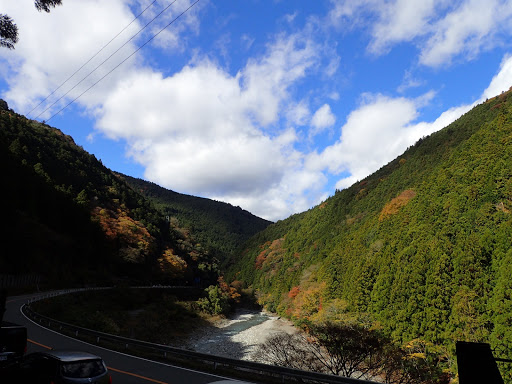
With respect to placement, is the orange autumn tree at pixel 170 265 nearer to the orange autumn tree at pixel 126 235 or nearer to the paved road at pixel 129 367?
the orange autumn tree at pixel 126 235

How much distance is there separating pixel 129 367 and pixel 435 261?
32.2m

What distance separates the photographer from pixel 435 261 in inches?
1251

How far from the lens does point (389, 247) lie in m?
42.8

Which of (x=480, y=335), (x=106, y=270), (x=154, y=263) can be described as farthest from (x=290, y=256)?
(x=480, y=335)

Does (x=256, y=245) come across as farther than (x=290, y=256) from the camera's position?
Yes

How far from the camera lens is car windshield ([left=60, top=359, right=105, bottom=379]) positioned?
20.2ft

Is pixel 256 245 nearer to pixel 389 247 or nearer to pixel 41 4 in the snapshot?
pixel 389 247

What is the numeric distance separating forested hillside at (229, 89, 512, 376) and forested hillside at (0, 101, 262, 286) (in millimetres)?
32978

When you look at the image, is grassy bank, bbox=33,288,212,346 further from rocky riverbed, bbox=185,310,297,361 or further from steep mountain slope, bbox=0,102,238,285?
steep mountain slope, bbox=0,102,238,285

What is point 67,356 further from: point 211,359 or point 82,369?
point 211,359

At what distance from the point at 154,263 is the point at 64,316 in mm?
44581

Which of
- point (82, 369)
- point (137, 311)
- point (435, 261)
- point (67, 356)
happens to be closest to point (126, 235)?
point (137, 311)

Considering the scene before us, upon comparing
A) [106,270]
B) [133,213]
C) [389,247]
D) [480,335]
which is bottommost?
[480,335]

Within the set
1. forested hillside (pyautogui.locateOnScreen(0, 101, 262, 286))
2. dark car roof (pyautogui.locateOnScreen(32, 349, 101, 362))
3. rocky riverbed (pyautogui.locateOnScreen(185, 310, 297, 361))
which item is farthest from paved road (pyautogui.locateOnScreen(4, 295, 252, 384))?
forested hillside (pyautogui.locateOnScreen(0, 101, 262, 286))
